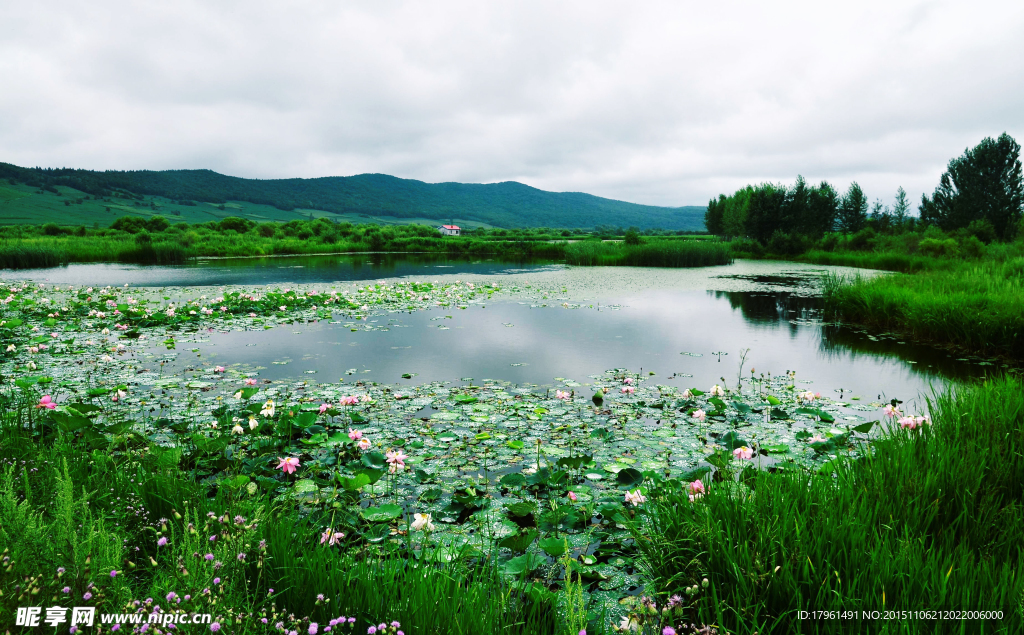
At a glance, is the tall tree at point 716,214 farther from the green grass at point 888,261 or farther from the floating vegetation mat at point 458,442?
the floating vegetation mat at point 458,442

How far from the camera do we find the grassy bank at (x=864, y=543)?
2117mm

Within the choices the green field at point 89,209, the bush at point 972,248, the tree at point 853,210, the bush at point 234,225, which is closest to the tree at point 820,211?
the tree at point 853,210

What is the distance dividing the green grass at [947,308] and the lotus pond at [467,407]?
0.87 m

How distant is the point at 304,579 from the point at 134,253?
47.3 meters

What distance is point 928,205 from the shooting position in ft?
172

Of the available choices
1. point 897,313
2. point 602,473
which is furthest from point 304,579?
point 897,313

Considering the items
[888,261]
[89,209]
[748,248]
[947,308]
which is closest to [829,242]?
[748,248]

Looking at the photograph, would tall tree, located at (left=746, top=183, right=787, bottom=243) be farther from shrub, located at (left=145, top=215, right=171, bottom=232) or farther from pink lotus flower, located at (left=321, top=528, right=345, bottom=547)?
shrub, located at (left=145, top=215, right=171, bottom=232)

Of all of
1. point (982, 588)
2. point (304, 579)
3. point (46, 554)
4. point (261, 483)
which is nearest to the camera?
point (46, 554)

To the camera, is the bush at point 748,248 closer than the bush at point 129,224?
Yes

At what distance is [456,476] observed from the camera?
13.3 feet

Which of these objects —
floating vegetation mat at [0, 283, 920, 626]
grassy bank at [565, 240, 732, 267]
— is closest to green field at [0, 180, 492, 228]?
grassy bank at [565, 240, 732, 267]

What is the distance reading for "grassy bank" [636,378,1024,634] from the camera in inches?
83.4

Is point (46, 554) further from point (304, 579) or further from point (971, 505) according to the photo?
point (971, 505)
